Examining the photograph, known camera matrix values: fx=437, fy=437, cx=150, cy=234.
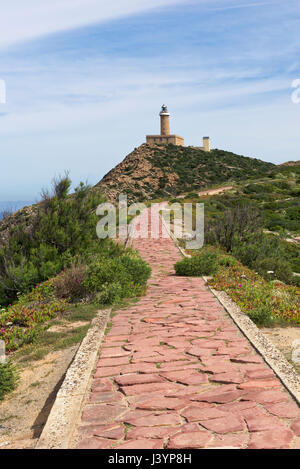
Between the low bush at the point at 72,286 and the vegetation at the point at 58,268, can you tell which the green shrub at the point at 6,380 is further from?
the low bush at the point at 72,286

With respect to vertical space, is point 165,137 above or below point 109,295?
above

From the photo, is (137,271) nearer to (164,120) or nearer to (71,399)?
(71,399)

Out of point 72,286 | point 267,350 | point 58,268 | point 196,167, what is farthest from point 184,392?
point 196,167

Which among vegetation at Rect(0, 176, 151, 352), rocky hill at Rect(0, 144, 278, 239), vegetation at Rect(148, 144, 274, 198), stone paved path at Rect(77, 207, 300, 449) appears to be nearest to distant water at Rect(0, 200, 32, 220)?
vegetation at Rect(0, 176, 151, 352)

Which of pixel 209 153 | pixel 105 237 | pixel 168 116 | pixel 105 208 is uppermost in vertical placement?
pixel 168 116

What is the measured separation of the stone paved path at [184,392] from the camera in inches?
119

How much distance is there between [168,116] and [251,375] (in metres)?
75.9

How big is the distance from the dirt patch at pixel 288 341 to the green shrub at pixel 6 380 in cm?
283

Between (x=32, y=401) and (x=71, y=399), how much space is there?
0.73 meters

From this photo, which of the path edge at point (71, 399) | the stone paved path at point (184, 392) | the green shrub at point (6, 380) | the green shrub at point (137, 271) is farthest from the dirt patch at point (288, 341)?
→ the green shrub at point (6, 380)

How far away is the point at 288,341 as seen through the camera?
209 inches
